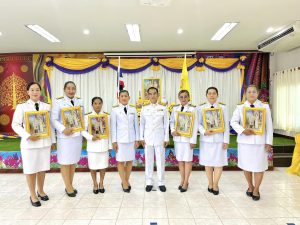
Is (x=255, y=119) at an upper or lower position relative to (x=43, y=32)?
lower

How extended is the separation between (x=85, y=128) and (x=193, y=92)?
5650 mm

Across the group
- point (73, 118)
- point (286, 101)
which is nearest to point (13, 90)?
point (73, 118)

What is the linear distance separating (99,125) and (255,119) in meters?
2.23

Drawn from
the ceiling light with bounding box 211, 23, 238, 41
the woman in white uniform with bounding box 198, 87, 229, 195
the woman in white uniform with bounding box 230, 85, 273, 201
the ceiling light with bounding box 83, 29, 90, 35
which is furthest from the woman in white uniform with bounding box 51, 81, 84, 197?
the ceiling light with bounding box 211, 23, 238, 41

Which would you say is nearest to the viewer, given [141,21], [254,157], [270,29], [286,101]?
[254,157]

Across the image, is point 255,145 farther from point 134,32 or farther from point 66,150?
point 134,32

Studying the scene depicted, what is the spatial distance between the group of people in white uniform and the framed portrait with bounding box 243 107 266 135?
78 millimetres

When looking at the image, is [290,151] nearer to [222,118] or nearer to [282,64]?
[282,64]

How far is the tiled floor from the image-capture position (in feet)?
10.0

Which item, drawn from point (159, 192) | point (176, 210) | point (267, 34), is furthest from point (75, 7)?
point (267, 34)

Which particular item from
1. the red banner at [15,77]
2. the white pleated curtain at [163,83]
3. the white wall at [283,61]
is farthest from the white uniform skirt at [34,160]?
the white wall at [283,61]

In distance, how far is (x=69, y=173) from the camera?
388 cm

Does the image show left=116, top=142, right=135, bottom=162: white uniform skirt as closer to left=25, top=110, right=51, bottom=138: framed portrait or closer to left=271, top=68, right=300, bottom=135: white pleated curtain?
left=25, top=110, right=51, bottom=138: framed portrait

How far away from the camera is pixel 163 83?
8.88 meters
